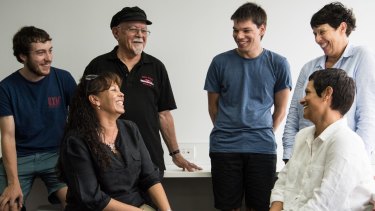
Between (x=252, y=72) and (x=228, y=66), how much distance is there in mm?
139

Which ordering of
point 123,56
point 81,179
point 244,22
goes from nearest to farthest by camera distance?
point 81,179
point 244,22
point 123,56

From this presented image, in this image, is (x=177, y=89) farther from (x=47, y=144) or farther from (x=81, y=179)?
(x=81, y=179)

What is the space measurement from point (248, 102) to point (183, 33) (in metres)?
0.95

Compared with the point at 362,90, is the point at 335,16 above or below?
above

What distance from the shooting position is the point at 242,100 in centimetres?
253

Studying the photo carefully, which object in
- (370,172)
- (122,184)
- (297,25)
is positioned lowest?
(122,184)

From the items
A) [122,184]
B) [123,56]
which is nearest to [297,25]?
[123,56]

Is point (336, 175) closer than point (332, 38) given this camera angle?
Yes

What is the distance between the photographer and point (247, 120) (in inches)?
98.9

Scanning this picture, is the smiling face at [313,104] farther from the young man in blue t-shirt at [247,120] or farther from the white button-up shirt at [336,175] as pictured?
the young man in blue t-shirt at [247,120]

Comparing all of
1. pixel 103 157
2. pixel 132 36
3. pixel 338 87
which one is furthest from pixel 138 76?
pixel 338 87

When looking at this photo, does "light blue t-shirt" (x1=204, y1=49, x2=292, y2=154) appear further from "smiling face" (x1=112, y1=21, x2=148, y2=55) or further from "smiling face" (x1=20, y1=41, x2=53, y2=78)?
"smiling face" (x1=20, y1=41, x2=53, y2=78)

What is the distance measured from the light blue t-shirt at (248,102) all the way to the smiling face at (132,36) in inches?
18.8

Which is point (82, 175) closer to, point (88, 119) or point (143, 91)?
point (88, 119)
